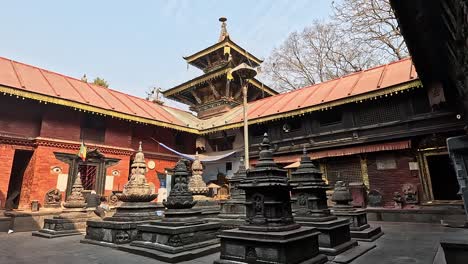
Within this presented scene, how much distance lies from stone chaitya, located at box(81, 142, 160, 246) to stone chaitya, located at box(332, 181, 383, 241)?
5203 mm

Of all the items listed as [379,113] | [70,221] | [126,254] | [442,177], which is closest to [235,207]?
[126,254]

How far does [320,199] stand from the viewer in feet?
20.3

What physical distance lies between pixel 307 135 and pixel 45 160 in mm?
12564

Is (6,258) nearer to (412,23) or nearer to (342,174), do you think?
(412,23)

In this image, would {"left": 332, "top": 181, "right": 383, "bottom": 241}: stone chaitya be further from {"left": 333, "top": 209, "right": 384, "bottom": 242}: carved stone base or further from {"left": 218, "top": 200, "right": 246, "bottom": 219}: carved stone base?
{"left": 218, "top": 200, "right": 246, "bottom": 219}: carved stone base

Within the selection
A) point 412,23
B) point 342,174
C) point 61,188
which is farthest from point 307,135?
point 61,188

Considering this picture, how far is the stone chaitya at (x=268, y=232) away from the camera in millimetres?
4008

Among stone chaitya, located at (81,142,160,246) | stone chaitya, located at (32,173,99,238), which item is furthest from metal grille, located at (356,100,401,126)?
stone chaitya, located at (32,173,99,238)

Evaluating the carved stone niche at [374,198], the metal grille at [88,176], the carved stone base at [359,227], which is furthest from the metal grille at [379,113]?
the metal grille at [88,176]

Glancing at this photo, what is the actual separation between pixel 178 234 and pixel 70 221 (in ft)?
17.9

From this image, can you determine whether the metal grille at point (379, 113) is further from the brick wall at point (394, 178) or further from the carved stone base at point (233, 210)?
the carved stone base at point (233, 210)

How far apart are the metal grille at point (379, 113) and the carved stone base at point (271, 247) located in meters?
9.45

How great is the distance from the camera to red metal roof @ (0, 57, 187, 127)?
12.3m

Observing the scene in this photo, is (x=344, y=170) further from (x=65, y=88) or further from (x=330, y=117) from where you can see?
(x=65, y=88)
